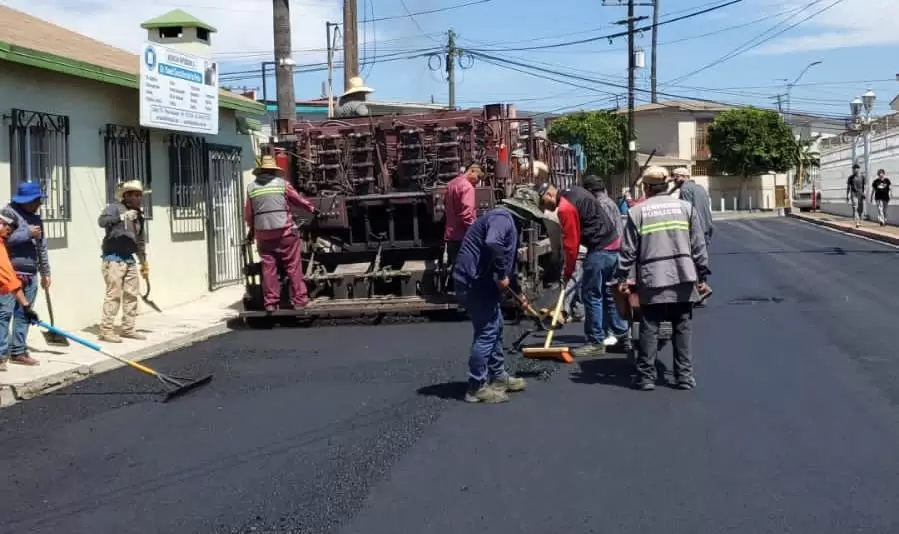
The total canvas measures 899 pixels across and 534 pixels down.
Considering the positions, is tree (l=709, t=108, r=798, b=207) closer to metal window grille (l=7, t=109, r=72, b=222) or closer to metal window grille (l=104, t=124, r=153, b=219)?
metal window grille (l=104, t=124, r=153, b=219)

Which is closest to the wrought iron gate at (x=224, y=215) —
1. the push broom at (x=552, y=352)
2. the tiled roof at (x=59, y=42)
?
the tiled roof at (x=59, y=42)

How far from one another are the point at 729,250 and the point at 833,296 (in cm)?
891

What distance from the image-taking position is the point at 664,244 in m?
7.66

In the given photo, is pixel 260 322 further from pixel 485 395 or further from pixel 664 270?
pixel 664 270

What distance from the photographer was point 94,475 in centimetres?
610

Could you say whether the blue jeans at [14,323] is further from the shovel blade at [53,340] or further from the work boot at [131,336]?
the work boot at [131,336]

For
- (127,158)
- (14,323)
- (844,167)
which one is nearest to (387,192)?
(127,158)

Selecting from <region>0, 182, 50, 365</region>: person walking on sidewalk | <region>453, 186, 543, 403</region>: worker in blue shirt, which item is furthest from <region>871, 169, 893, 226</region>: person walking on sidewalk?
<region>0, 182, 50, 365</region>: person walking on sidewalk

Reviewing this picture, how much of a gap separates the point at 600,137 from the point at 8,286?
47.5 meters

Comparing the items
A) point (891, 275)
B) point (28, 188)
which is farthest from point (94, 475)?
point (891, 275)

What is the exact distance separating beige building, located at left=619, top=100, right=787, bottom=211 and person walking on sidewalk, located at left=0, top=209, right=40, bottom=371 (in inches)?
1976

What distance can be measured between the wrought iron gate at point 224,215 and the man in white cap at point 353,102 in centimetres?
218

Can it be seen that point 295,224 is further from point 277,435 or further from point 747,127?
point 747,127

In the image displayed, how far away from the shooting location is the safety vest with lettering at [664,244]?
7594 millimetres
